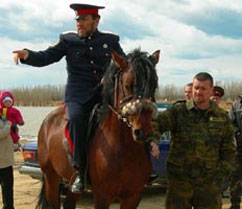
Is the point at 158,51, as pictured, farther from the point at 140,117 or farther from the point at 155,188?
the point at 155,188

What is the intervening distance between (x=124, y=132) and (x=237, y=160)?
310 cm

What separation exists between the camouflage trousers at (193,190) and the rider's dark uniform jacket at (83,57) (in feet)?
4.43

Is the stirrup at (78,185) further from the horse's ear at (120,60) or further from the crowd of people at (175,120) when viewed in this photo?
the horse's ear at (120,60)

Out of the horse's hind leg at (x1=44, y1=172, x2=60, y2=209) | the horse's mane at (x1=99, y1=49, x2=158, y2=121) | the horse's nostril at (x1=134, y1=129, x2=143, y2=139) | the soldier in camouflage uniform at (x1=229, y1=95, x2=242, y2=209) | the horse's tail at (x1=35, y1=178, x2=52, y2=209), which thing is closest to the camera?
the horse's nostril at (x1=134, y1=129, x2=143, y2=139)

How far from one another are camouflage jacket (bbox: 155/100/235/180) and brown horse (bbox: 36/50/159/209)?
33cm

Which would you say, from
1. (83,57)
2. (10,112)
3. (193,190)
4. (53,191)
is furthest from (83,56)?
(10,112)

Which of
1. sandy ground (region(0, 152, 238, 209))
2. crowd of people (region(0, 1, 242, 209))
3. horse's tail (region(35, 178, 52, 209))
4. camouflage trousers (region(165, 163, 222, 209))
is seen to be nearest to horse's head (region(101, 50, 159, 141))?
crowd of people (region(0, 1, 242, 209))

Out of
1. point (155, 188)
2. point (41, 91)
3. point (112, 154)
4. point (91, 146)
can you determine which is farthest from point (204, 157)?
point (41, 91)

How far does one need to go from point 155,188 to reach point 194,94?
16.7ft

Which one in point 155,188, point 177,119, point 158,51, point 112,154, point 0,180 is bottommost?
point 155,188

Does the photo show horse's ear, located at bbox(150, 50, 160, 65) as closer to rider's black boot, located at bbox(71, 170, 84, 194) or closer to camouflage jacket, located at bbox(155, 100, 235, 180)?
camouflage jacket, located at bbox(155, 100, 235, 180)

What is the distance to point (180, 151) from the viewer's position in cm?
428

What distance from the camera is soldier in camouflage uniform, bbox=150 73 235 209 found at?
164 inches

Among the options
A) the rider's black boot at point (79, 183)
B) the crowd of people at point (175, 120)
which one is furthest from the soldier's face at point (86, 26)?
the rider's black boot at point (79, 183)
